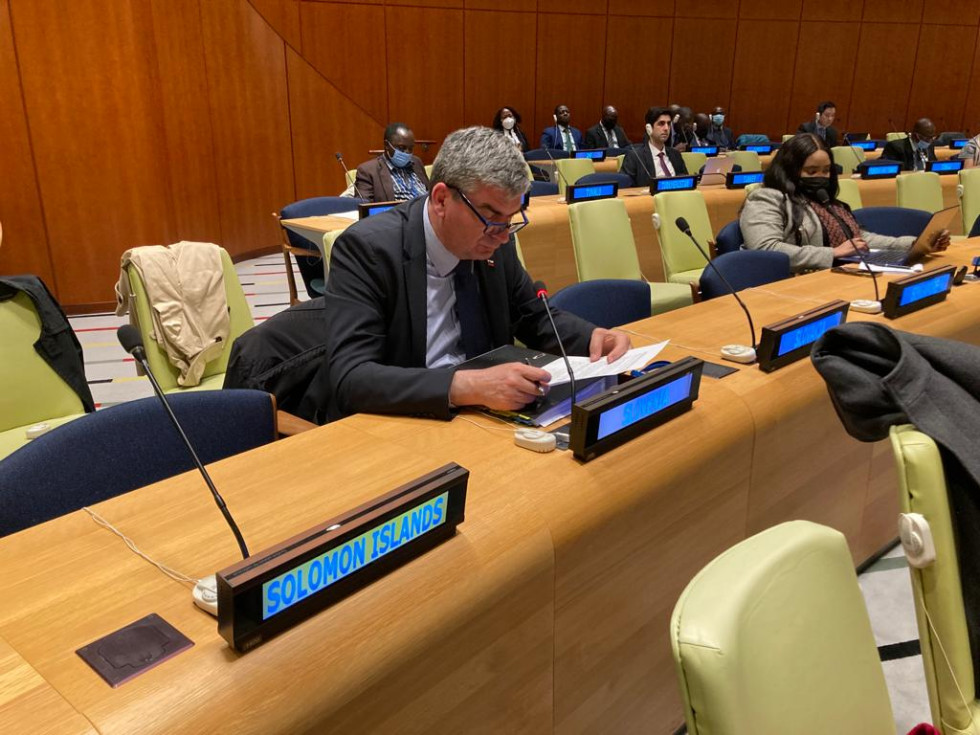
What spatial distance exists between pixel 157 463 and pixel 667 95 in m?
10.5

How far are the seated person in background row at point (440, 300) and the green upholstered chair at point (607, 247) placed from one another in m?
1.58

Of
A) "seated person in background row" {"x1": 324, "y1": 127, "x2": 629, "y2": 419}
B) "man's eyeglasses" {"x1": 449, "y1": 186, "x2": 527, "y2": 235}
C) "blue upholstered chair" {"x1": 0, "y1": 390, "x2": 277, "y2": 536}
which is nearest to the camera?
"blue upholstered chair" {"x1": 0, "y1": 390, "x2": 277, "y2": 536}

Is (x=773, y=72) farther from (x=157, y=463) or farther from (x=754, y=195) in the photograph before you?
(x=157, y=463)

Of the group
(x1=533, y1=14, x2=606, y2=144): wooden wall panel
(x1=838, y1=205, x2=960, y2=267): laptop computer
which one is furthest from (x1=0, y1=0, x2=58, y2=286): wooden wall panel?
(x1=533, y1=14, x2=606, y2=144): wooden wall panel

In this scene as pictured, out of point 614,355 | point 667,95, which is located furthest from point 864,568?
point 667,95

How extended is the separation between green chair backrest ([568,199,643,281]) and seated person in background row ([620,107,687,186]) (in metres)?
2.38

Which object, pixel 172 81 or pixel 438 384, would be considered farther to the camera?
pixel 172 81

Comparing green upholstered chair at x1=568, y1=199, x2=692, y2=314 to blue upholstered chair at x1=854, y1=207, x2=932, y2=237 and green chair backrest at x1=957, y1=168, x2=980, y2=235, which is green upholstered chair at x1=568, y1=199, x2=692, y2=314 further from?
green chair backrest at x1=957, y1=168, x2=980, y2=235

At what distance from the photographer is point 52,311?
2.27 metres

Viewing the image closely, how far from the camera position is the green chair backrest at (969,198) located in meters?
5.02

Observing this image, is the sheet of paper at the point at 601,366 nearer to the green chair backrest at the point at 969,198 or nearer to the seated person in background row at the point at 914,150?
the green chair backrest at the point at 969,198

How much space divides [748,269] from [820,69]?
398 inches

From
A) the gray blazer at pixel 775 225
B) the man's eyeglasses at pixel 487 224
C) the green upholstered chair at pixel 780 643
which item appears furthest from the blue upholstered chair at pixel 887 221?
the green upholstered chair at pixel 780 643

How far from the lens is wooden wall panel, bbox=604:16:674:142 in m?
10.0
